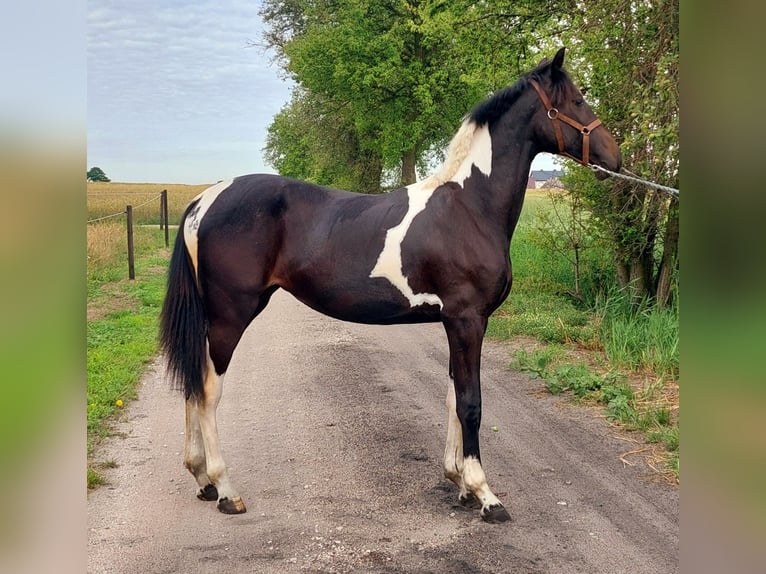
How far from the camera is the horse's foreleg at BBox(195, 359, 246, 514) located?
349 cm

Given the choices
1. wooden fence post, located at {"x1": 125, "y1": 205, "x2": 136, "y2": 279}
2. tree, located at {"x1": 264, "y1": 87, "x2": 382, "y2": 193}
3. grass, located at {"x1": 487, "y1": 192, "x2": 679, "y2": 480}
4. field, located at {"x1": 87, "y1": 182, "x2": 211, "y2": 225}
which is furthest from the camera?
tree, located at {"x1": 264, "y1": 87, "x2": 382, "y2": 193}

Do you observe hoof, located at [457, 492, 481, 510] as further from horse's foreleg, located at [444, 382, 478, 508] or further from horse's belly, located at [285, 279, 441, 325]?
horse's belly, located at [285, 279, 441, 325]

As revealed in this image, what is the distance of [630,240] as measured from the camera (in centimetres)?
781

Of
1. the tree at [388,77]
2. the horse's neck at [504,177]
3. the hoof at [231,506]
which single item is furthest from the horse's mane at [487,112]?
the tree at [388,77]

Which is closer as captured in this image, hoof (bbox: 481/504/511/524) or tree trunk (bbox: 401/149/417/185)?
hoof (bbox: 481/504/511/524)

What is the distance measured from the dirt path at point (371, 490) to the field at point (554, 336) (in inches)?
8.6

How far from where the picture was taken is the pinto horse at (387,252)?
141 inches

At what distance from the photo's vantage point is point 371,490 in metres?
3.74

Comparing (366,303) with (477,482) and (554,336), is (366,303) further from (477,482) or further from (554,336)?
(554,336)

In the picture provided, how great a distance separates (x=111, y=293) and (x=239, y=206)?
702cm

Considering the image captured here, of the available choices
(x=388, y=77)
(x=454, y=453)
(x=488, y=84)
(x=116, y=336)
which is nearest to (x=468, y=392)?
(x=454, y=453)

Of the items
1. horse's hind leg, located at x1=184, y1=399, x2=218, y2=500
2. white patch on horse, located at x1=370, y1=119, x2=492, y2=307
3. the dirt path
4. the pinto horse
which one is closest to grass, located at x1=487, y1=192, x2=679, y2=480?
the dirt path
